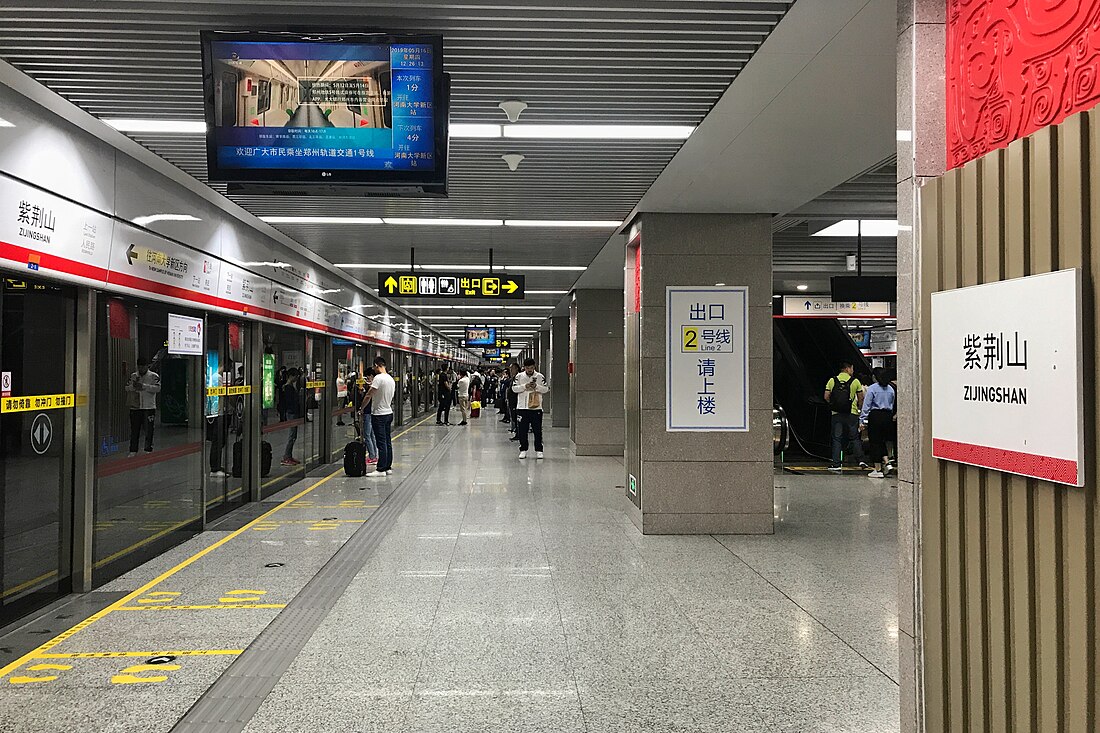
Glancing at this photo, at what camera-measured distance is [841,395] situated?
39.6ft

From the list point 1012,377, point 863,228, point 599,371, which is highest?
point 863,228

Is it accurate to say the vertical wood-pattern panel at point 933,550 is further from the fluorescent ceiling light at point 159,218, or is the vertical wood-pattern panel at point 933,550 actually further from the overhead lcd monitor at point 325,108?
the fluorescent ceiling light at point 159,218

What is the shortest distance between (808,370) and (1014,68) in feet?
43.8

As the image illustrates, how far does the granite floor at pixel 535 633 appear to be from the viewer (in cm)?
335

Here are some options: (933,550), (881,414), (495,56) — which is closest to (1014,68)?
(933,550)

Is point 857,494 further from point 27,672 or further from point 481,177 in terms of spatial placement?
point 27,672

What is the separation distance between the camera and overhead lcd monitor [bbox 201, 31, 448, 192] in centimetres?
352

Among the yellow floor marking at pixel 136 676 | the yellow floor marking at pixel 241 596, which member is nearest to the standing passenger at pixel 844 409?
the yellow floor marking at pixel 241 596

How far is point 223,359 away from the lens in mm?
7977

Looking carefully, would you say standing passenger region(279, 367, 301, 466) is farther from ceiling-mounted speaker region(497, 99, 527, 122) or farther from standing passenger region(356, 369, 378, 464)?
ceiling-mounted speaker region(497, 99, 527, 122)

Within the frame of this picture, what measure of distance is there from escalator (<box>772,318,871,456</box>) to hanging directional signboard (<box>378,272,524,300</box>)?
6.84 meters

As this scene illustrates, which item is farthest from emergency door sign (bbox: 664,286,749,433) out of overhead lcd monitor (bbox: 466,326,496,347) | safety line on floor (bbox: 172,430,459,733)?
overhead lcd monitor (bbox: 466,326,496,347)

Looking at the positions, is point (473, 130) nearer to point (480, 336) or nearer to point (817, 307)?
point (817, 307)

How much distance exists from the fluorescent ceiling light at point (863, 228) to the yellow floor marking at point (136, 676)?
27.3ft
